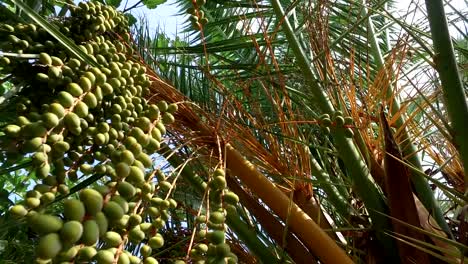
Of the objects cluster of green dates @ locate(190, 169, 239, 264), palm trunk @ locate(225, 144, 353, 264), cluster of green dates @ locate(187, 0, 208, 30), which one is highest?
cluster of green dates @ locate(187, 0, 208, 30)

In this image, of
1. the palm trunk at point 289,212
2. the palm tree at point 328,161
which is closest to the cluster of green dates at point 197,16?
the palm tree at point 328,161

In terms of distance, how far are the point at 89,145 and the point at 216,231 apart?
1.07 feet

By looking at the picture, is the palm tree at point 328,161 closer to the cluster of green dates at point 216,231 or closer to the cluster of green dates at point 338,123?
the cluster of green dates at point 338,123

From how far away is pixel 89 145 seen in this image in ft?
3.40

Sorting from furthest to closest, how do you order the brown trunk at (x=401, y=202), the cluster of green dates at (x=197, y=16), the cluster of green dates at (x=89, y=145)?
the cluster of green dates at (x=197, y=16) < the brown trunk at (x=401, y=202) < the cluster of green dates at (x=89, y=145)

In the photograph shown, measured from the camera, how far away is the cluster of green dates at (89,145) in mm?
683

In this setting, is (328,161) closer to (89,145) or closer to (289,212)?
(289,212)

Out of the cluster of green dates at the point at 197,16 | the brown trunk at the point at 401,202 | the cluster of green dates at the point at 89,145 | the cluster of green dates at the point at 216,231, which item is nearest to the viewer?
the cluster of green dates at the point at 89,145

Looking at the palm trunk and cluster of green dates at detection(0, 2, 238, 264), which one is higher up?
cluster of green dates at detection(0, 2, 238, 264)

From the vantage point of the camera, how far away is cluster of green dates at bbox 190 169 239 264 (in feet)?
2.68

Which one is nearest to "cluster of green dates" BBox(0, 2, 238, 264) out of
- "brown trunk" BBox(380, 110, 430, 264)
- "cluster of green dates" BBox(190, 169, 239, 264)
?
"cluster of green dates" BBox(190, 169, 239, 264)

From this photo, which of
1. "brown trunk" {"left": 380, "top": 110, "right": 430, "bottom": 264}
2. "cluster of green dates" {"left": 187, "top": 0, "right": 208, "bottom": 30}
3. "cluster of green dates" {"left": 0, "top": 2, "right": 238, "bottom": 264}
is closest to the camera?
"cluster of green dates" {"left": 0, "top": 2, "right": 238, "bottom": 264}

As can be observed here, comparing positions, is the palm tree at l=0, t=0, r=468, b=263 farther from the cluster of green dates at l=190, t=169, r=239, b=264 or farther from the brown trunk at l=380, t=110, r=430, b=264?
the cluster of green dates at l=190, t=169, r=239, b=264

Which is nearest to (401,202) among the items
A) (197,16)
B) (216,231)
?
(216,231)
